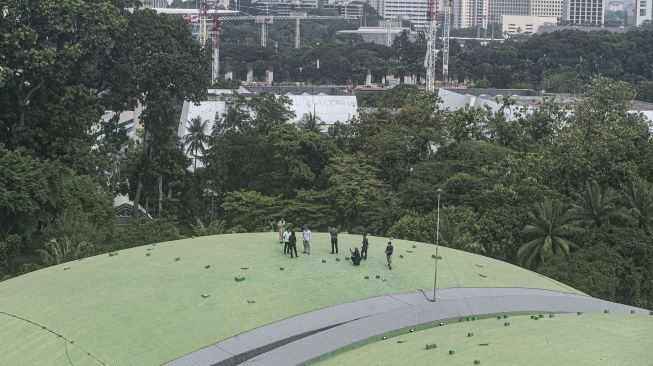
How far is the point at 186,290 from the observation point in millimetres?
24984

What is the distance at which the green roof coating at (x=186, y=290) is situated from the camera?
872 inches

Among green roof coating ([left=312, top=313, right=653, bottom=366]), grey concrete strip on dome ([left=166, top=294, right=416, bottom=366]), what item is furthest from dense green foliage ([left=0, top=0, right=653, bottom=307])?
grey concrete strip on dome ([left=166, top=294, right=416, bottom=366])

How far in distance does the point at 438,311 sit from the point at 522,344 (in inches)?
165

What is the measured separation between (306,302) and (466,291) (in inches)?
188

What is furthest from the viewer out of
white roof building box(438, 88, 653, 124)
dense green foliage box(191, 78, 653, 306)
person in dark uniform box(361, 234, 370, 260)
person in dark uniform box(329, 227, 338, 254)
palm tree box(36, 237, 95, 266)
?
white roof building box(438, 88, 653, 124)

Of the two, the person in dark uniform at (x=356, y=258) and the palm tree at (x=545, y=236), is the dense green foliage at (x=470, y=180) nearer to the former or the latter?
the palm tree at (x=545, y=236)

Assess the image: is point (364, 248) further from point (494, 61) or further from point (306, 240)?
point (494, 61)

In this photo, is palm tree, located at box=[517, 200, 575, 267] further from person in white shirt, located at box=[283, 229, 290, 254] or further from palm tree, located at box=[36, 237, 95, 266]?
palm tree, located at box=[36, 237, 95, 266]

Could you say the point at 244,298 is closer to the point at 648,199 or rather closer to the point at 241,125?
the point at 648,199

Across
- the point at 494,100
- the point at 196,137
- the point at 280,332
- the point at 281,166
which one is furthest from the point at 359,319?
the point at 494,100

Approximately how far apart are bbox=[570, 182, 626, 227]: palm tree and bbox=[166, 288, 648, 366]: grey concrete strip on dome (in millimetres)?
13571

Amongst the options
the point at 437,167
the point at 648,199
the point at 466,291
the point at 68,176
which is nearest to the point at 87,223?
the point at 68,176

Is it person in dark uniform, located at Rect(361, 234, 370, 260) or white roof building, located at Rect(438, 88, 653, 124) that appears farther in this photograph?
white roof building, located at Rect(438, 88, 653, 124)

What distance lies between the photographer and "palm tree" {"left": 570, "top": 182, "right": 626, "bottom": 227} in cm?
4103
